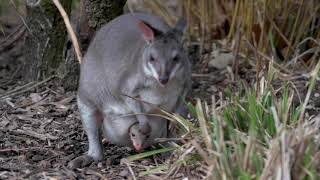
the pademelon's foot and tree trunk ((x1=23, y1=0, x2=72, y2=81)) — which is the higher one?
tree trunk ((x1=23, y1=0, x2=72, y2=81))

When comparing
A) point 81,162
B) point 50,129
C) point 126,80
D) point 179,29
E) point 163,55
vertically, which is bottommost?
point 81,162

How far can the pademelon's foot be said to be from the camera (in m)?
4.64

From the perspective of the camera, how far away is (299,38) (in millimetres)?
6445

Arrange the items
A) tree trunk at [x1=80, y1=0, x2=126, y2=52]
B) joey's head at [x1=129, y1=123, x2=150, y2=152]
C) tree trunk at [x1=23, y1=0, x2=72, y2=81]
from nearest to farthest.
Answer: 1. joey's head at [x1=129, y1=123, x2=150, y2=152]
2. tree trunk at [x1=80, y1=0, x2=126, y2=52]
3. tree trunk at [x1=23, y1=0, x2=72, y2=81]

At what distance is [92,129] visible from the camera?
193 inches

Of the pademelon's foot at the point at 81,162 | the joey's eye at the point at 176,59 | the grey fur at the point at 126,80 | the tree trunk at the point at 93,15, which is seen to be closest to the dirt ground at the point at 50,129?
the pademelon's foot at the point at 81,162

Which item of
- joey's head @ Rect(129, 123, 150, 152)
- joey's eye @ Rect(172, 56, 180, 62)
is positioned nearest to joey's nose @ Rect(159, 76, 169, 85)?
joey's eye @ Rect(172, 56, 180, 62)

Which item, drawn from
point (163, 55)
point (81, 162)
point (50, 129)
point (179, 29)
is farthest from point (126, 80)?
Result: point (50, 129)

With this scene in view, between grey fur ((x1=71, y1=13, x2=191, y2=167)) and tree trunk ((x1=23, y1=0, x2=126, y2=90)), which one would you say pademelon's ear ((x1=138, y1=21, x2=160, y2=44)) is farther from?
tree trunk ((x1=23, y1=0, x2=126, y2=90))

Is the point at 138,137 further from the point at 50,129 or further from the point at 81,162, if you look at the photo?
the point at 50,129

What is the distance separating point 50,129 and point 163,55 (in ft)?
3.78

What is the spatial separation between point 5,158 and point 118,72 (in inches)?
32.3

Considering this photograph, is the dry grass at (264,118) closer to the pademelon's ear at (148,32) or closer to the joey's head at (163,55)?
the joey's head at (163,55)

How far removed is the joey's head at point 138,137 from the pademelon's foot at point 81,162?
0.91 ft
